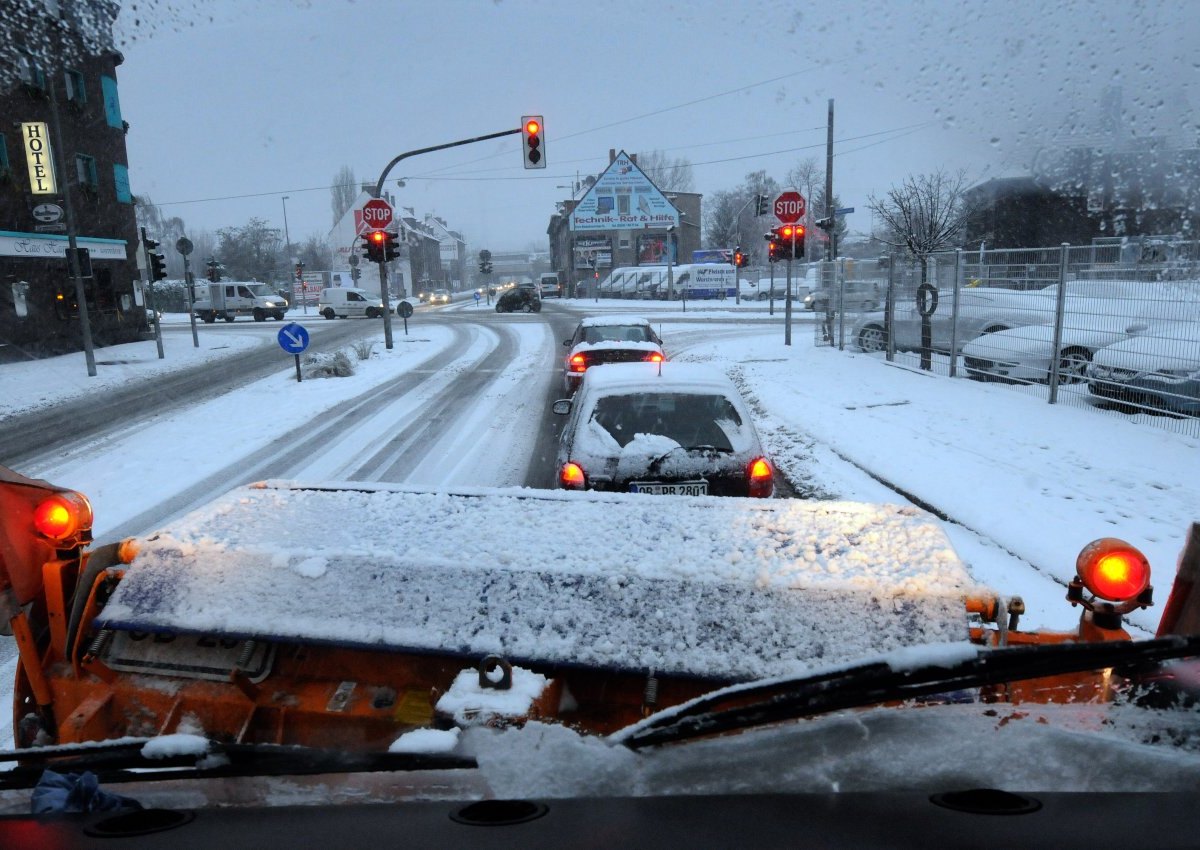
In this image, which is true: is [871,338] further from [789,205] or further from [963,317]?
[963,317]

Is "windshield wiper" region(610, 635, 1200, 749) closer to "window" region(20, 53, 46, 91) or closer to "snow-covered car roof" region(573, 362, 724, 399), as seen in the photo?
"snow-covered car roof" region(573, 362, 724, 399)

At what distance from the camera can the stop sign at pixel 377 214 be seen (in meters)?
23.1

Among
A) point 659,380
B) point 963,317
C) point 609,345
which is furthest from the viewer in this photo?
point 963,317

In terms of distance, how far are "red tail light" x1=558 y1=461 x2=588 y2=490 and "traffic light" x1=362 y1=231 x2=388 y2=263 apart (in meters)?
19.3

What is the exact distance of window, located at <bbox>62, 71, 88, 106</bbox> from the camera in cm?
2606

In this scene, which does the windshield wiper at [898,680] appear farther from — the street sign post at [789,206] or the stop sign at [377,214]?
the stop sign at [377,214]

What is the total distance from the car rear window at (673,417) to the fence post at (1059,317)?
7.69m

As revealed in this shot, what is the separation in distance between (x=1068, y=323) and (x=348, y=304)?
1736 inches

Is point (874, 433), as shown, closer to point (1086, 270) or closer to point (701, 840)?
point (1086, 270)

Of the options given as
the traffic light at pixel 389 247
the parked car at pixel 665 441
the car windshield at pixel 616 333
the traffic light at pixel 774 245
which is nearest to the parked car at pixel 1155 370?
the parked car at pixel 665 441

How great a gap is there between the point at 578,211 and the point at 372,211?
154ft

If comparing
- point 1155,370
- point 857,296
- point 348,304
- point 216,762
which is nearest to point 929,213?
point 857,296

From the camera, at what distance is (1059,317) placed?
11.4 meters

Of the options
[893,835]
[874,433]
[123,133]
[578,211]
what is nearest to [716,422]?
[893,835]
